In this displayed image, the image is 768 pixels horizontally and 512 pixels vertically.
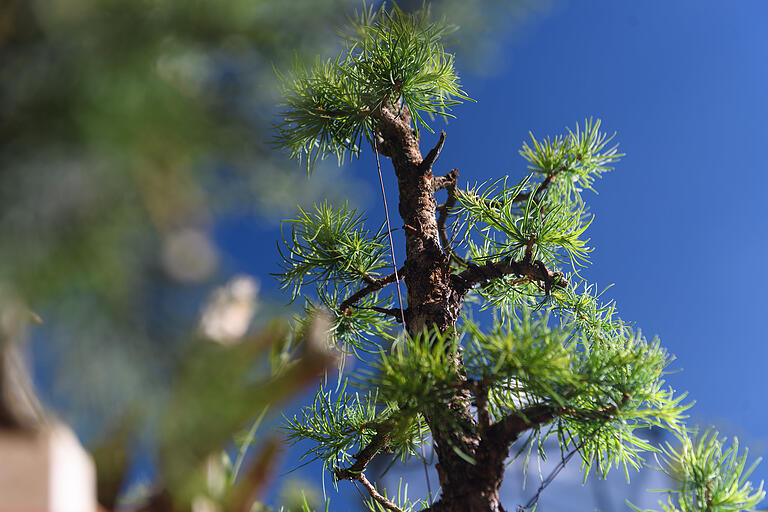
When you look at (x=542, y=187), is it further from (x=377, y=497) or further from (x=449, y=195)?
(x=377, y=497)

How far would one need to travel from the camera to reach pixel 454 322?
552mm

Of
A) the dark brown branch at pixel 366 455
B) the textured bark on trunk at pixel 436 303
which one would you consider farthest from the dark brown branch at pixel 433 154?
the dark brown branch at pixel 366 455

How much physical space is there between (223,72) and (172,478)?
153 mm

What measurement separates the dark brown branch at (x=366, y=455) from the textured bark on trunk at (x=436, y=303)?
0.27 ft

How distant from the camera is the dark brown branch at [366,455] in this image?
21.0 inches

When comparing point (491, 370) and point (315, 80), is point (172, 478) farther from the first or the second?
point (315, 80)

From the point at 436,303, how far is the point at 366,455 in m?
Answer: 0.15

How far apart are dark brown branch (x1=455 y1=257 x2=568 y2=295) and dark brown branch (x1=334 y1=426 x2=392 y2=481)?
0.16 m

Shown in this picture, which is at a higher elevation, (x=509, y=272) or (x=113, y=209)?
(x=509, y=272)

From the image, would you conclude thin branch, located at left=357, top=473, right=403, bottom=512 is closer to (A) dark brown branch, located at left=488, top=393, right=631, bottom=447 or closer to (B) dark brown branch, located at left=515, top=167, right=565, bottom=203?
(A) dark brown branch, located at left=488, top=393, right=631, bottom=447

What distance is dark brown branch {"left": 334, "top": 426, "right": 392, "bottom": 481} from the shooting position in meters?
0.53

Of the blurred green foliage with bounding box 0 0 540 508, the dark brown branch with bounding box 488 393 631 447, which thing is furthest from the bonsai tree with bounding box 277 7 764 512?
the blurred green foliage with bounding box 0 0 540 508

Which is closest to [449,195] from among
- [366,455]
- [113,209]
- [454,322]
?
[454,322]

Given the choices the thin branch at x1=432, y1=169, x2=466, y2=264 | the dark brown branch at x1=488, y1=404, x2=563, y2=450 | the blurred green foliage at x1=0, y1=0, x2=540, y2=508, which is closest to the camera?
the blurred green foliage at x1=0, y1=0, x2=540, y2=508
